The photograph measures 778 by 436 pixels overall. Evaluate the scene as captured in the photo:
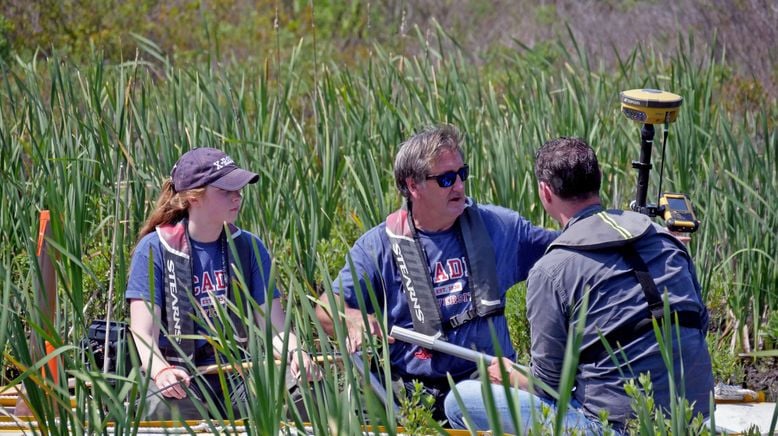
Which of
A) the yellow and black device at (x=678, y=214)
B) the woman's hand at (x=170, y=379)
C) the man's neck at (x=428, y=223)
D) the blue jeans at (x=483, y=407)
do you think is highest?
the yellow and black device at (x=678, y=214)

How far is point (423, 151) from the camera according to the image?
324 cm

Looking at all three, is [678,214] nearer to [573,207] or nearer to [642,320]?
[573,207]

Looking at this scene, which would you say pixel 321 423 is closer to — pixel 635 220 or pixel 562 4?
pixel 635 220

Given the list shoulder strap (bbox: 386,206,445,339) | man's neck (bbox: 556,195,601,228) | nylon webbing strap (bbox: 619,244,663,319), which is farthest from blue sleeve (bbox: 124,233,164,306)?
nylon webbing strap (bbox: 619,244,663,319)

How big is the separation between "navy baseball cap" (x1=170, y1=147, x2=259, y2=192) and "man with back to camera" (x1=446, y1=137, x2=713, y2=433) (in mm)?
1026

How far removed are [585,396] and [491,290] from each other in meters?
0.56

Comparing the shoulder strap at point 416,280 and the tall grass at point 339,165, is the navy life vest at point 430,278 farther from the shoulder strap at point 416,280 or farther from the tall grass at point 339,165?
the tall grass at point 339,165

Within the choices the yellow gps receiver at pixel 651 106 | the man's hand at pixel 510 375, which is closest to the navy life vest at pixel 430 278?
the man's hand at pixel 510 375

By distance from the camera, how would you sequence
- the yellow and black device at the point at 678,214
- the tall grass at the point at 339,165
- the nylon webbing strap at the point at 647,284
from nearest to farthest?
1. the nylon webbing strap at the point at 647,284
2. the yellow and black device at the point at 678,214
3. the tall grass at the point at 339,165

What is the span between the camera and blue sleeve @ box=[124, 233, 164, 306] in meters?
3.19

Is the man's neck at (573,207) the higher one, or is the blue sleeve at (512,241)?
the man's neck at (573,207)

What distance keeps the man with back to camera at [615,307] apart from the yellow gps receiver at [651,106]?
0.46 meters

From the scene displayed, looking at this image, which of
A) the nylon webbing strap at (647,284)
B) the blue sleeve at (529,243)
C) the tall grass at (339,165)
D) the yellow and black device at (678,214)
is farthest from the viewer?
the tall grass at (339,165)

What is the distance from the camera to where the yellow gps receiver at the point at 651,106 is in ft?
9.90
